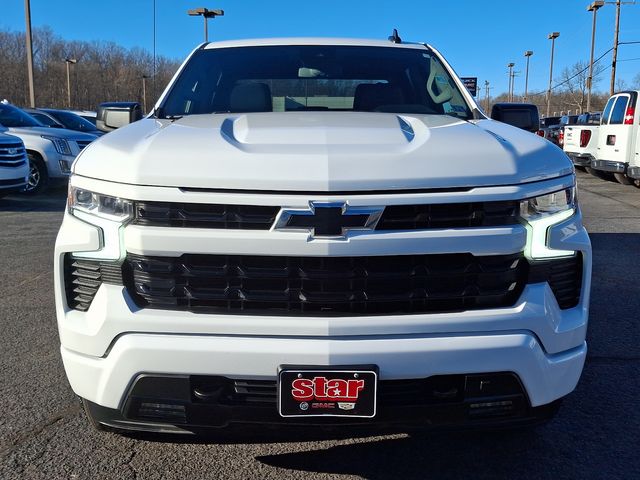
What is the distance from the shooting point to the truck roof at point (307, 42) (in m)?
3.95

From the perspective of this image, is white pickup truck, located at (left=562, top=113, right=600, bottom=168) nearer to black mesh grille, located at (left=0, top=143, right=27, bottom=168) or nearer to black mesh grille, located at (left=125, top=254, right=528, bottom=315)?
black mesh grille, located at (left=0, top=143, right=27, bottom=168)

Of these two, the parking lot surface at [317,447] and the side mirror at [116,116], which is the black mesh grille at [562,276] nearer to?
the parking lot surface at [317,447]

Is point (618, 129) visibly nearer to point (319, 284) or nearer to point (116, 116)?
point (116, 116)

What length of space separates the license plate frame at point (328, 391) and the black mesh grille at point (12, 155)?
30.0 feet

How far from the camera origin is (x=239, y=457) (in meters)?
2.60

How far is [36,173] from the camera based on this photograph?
37.9 feet

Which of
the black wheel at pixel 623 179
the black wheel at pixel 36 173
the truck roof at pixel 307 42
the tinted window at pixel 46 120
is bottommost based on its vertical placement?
the black wheel at pixel 623 179

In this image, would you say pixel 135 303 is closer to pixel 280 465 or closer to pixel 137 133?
pixel 137 133

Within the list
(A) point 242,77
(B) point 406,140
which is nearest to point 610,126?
(A) point 242,77

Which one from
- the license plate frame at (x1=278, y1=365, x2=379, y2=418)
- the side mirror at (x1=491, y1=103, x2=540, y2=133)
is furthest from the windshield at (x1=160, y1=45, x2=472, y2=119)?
the license plate frame at (x1=278, y1=365, x2=379, y2=418)

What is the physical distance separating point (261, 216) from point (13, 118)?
11905 mm

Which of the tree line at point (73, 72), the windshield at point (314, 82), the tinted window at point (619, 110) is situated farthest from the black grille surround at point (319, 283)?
the tree line at point (73, 72)

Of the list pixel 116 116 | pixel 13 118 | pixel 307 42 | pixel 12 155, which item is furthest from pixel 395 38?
pixel 13 118

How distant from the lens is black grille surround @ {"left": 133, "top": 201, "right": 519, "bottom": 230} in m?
2.02
